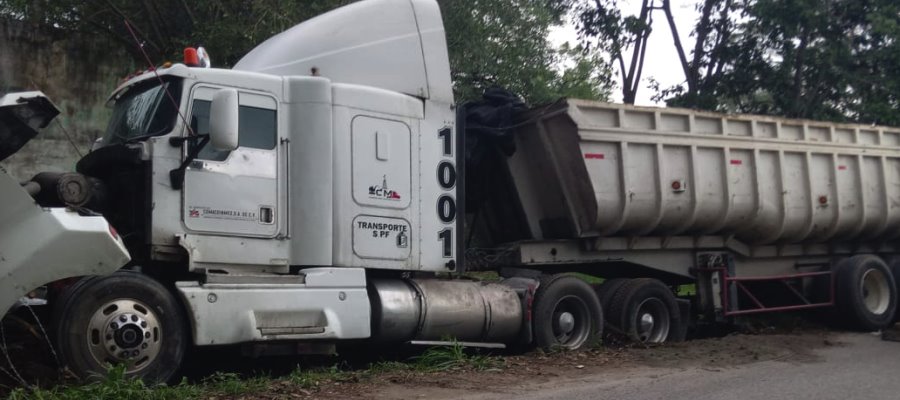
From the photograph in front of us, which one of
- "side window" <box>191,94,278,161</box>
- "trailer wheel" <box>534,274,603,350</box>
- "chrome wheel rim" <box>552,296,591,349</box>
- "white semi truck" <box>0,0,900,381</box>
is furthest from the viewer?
"chrome wheel rim" <box>552,296,591,349</box>

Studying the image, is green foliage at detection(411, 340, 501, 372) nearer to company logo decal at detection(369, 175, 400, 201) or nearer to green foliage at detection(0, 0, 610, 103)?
company logo decal at detection(369, 175, 400, 201)

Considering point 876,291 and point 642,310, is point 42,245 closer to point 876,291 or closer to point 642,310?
point 642,310

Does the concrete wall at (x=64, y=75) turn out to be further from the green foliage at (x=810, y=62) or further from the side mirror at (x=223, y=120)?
the green foliage at (x=810, y=62)

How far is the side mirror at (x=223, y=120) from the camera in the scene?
681 cm

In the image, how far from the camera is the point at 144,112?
7.56m

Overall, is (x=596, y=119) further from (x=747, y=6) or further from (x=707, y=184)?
(x=747, y=6)

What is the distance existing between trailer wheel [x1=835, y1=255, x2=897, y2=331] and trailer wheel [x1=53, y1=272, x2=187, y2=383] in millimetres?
8888

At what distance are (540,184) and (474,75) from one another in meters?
5.48

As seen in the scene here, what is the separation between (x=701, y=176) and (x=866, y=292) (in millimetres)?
3639

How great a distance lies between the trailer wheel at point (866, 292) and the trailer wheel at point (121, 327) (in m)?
8.89

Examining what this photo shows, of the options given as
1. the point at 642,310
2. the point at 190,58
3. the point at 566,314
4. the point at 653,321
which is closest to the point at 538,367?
the point at 566,314

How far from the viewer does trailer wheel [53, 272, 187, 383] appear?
6391 mm

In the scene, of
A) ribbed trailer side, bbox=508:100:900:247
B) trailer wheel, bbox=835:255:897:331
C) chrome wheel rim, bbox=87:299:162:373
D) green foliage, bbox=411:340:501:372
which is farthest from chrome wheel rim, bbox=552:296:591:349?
trailer wheel, bbox=835:255:897:331

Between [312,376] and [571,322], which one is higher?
[571,322]
